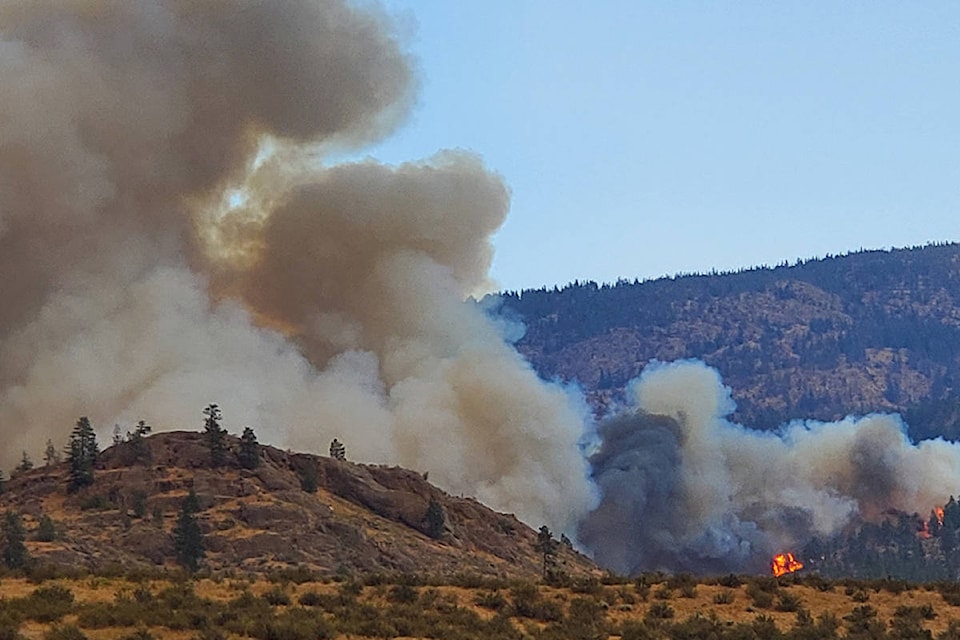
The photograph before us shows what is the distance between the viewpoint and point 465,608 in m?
42.1

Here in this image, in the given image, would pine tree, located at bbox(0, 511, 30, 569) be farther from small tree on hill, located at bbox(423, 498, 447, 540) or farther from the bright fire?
the bright fire

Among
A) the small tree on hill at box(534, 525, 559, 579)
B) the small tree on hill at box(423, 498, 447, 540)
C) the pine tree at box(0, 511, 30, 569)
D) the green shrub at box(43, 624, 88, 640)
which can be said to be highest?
the small tree on hill at box(423, 498, 447, 540)

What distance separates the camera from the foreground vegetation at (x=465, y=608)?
36281mm

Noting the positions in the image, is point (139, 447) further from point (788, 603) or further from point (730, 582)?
point (788, 603)

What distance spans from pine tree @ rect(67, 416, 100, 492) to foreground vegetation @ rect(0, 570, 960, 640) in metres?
71.2

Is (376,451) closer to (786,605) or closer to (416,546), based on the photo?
(416,546)

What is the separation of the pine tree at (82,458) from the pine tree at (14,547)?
28345mm

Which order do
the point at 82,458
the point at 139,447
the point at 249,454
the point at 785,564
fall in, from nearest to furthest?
the point at 82,458, the point at 249,454, the point at 139,447, the point at 785,564

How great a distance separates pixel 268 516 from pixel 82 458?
→ 68.1ft

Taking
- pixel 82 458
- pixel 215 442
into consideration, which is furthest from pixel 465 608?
pixel 82 458

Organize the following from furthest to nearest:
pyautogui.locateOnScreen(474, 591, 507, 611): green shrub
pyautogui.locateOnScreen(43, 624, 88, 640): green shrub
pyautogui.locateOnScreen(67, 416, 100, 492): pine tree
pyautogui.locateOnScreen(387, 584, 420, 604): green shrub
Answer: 1. pyautogui.locateOnScreen(67, 416, 100, 492): pine tree
2. pyautogui.locateOnScreen(474, 591, 507, 611): green shrub
3. pyautogui.locateOnScreen(387, 584, 420, 604): green shrub
4. pyautogui.locateOnScreen(43, 624, 88, 640): green shrub

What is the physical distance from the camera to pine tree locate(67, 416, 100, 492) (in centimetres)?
11581

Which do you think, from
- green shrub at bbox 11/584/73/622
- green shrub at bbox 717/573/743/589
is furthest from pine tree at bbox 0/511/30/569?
green shrub at bbox 717/573/743/589

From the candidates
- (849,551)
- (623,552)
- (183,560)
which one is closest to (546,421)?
(623,552)
